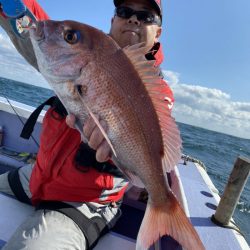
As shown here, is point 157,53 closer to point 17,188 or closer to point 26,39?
point 26,39

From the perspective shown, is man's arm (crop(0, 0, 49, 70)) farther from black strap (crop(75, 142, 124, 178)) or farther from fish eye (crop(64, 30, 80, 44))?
fish eye (crop(64, 30, 80, 44))

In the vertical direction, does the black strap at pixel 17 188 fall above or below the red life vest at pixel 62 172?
below

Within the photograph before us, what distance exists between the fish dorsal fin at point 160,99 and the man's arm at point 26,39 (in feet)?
4.21

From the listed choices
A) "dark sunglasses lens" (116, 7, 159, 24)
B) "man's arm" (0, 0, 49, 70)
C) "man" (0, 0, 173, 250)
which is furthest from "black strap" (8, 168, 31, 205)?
"dark sunglasses lens" (116, 7, 159, 24)

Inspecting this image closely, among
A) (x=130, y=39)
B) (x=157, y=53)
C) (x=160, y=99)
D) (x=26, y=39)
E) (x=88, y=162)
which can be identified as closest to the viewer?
(x=160, y=99)

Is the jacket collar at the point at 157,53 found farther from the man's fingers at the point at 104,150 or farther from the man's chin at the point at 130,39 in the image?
the man's fingers at the point at 104,150

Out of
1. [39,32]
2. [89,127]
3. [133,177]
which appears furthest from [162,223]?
[39,32]

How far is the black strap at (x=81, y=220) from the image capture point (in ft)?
7.64

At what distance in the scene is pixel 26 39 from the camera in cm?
Result: 253

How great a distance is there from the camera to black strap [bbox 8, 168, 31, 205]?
A: 2.71 metres

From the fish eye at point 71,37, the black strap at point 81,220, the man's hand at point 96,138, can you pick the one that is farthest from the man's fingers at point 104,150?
the black strap at point 81,220

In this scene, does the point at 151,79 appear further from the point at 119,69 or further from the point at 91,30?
the point at 91,30

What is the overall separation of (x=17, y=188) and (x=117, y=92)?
1654 millimetres

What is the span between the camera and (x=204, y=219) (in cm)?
332
